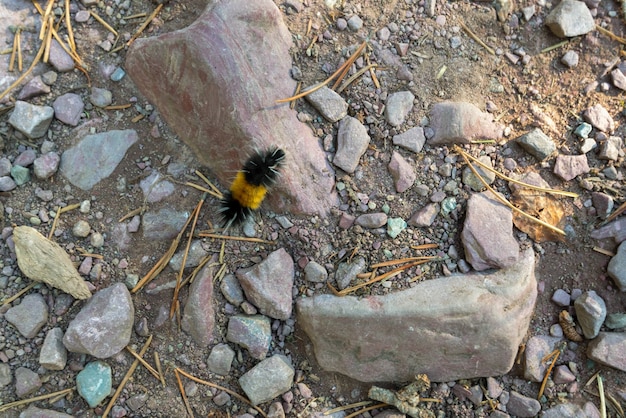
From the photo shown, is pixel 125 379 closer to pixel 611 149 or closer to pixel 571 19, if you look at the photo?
pixel 611 149

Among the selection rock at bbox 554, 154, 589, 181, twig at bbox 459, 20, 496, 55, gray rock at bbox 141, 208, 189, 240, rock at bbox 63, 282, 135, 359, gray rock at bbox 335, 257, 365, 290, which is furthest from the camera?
twig at bbox 459, 20, 496, 55

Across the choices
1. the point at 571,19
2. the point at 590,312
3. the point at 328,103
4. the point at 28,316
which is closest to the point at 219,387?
the point at 28,316

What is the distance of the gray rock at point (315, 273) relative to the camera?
2.91m

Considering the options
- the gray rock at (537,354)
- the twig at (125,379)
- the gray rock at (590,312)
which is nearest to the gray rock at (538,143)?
the gray rock at (590,312)

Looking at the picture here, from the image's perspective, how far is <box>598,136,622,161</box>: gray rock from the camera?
3129 millimetres

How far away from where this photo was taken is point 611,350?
9.57 ft

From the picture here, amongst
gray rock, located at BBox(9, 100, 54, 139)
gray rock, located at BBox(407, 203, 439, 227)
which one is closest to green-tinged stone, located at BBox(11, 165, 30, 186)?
gray rock, located at BBox(9, 100, 54, 139)

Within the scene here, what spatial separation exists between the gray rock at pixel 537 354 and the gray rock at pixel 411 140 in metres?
1.31

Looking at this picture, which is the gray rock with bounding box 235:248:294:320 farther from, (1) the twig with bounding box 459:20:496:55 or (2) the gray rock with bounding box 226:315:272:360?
(1) the twig with bounding box 459:20:496:55

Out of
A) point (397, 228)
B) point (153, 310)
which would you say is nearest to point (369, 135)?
point (397, 228)

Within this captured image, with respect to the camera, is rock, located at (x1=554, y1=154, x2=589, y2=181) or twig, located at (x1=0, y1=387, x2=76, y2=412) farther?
rock, located at (x1=554, y1=154, x2=589, y2=181)

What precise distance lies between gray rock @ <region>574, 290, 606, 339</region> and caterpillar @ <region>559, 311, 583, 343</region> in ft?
0.14

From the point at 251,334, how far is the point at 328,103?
55.0 inches

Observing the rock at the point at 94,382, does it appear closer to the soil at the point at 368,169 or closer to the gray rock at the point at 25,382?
the soil at the point at 368,169
